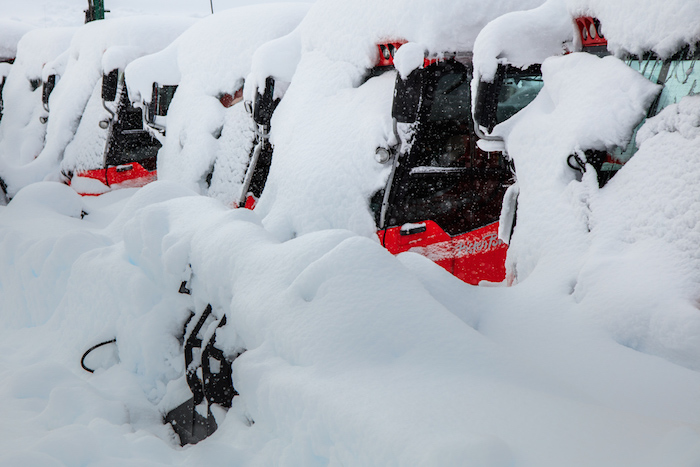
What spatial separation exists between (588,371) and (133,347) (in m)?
1.87

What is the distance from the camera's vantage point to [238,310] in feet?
7.07

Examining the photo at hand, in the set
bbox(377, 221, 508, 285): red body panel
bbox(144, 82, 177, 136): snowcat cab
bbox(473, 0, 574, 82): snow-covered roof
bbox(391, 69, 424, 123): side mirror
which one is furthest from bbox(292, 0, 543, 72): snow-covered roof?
bbox(144, 82, 177, 136): snowcat cab

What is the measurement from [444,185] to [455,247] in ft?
1.44

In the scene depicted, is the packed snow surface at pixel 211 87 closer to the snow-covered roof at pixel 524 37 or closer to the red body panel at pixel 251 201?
the red body panel at pixel 251 201

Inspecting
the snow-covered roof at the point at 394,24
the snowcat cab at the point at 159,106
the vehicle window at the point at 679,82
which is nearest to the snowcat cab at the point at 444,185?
the snow-covered roof at the point at 394,24

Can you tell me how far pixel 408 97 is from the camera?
3887mm

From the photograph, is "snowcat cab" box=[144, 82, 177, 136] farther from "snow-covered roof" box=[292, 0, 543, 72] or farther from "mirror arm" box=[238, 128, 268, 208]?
"snow-covered roof" box=[292, 0, 543, 72]

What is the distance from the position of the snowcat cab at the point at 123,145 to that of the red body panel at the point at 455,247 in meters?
4.67

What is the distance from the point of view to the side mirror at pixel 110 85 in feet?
24.9

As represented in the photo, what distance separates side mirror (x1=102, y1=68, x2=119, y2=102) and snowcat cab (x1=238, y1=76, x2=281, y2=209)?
123 inches

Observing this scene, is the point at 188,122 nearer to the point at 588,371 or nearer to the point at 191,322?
the point at 191,322

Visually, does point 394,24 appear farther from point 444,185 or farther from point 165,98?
point 165,98

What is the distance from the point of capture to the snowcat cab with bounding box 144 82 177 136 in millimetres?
6855

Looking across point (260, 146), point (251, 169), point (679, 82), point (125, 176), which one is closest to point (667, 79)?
point (679, 82)
